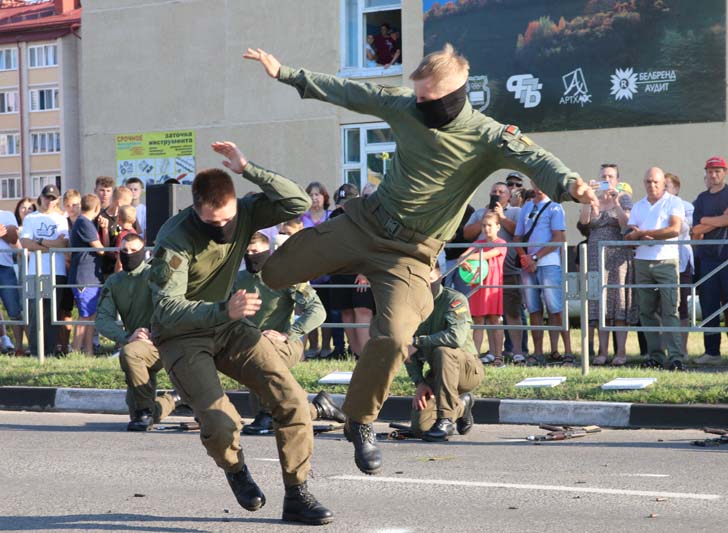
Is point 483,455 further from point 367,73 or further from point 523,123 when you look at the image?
point 367,73

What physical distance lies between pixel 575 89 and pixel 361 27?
5104 millimetres

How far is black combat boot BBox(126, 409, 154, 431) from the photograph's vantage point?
10125mm

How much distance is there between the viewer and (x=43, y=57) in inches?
2795

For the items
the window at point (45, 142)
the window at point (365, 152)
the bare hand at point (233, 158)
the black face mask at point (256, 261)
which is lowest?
the black face mask at point (256, 261)

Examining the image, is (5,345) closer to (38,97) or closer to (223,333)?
(223,333)

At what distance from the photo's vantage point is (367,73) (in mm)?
25125

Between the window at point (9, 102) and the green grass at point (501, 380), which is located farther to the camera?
the window at point (9, 102)

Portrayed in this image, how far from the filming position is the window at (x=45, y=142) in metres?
74.6

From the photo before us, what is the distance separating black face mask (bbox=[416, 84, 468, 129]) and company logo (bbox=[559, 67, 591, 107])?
16443mm

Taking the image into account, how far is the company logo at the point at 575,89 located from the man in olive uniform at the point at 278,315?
518 inches

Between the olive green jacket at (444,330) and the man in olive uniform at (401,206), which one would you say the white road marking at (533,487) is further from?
the olive green jacket at (444,330)

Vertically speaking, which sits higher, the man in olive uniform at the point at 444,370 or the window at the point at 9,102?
the window at the point at 9,102

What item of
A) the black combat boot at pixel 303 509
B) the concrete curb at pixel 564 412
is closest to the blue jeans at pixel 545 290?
the concrete curb at pixel 564 412

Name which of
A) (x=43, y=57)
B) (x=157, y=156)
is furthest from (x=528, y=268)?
(x=43, y=57)
